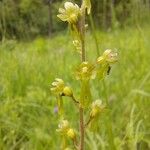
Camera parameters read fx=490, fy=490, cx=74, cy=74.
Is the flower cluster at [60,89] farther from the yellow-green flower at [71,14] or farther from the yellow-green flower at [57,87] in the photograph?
the yellow-green flower at [71,14]

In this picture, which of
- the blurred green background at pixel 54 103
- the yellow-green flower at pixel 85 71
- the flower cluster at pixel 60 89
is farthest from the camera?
the blurred green background at pixel 54 103

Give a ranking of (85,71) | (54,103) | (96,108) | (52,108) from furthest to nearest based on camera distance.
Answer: (54,103)
(52,108)
(96,108)
(85,71)

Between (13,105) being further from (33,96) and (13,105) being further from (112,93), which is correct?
(112,93)

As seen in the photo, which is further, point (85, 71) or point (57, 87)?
point (57, 87)

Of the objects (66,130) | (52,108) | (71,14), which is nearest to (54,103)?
(52,108)

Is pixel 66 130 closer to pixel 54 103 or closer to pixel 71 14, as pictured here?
pixel 71 14

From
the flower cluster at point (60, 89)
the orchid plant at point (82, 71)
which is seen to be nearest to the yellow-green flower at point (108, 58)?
the orchid plant at point (82, 71)
